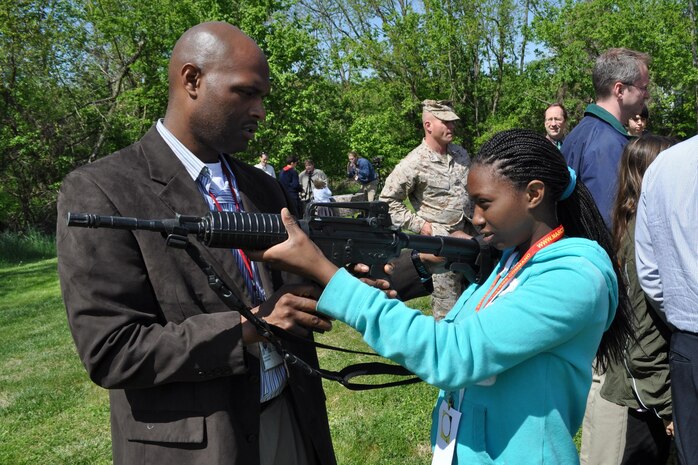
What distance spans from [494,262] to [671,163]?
0.94 metres

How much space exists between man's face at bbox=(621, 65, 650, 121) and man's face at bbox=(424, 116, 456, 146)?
→ 2.08 meters

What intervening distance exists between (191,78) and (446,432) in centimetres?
153

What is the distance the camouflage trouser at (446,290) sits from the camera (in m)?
6.31

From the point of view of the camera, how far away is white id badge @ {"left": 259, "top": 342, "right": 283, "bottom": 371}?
218 cm

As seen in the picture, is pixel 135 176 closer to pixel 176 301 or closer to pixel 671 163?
pixel 176 301

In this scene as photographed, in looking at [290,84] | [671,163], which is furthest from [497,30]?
[671,163]

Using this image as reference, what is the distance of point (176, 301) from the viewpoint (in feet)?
6.41

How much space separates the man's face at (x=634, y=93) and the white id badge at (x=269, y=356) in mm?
3357

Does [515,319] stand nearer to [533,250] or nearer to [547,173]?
[533,250]

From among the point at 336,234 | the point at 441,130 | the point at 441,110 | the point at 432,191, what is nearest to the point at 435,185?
the point at 432,191

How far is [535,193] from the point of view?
201cm

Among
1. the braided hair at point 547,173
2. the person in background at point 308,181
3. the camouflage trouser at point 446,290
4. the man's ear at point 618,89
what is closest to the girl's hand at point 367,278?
the braided hair at point 547,173

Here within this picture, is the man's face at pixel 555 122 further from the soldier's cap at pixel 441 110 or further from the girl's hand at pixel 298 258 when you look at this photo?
the girl's hand at pixel 298 258

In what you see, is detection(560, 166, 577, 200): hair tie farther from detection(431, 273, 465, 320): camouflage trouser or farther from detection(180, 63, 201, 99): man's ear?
detection(431, 273, 465, 320): camouflage trouser
